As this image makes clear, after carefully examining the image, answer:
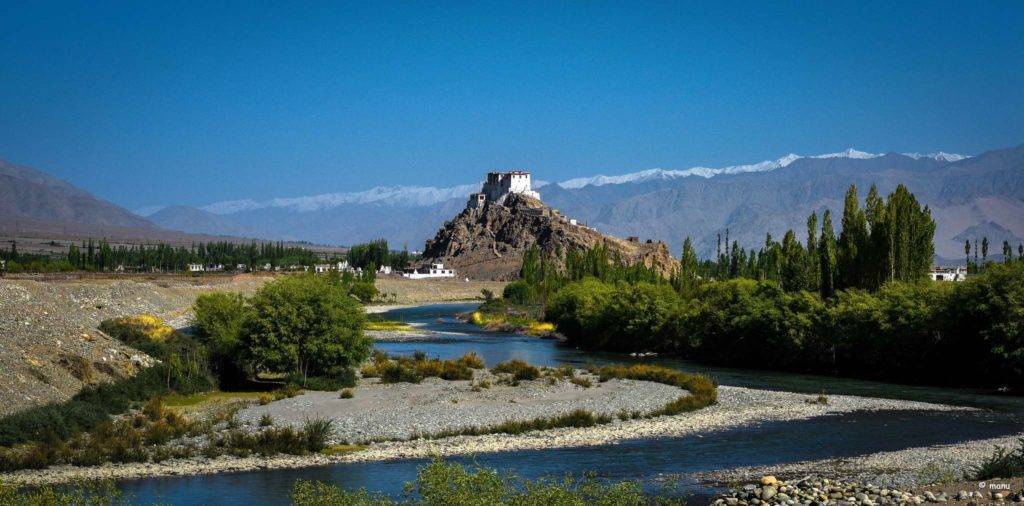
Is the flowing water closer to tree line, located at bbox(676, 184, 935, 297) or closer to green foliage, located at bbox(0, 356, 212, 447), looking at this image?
green foliage, located at bbox(0, 356, 212, 447)

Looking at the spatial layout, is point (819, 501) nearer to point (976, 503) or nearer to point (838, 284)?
point (976, 503)

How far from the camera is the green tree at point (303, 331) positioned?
4659 cm

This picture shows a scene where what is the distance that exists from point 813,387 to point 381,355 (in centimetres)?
2479

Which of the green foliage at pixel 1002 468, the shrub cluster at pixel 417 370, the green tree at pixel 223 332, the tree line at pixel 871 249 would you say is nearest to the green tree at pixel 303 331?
the green tree at pixel 223 332

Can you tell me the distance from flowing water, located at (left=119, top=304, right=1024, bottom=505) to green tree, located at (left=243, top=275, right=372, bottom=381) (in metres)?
17.0

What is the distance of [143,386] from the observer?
4197 cm

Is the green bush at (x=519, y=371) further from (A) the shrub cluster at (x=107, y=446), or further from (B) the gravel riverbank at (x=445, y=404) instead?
(A) the shrub cluster at (x=107, y=446)

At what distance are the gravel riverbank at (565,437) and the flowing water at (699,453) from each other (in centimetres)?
85

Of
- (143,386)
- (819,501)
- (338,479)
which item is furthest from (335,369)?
(819,501)

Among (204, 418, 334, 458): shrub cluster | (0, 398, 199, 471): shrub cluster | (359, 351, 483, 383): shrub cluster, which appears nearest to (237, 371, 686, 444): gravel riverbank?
(359, 351, 483, 383): shrub cluster

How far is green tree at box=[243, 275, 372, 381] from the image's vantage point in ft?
153

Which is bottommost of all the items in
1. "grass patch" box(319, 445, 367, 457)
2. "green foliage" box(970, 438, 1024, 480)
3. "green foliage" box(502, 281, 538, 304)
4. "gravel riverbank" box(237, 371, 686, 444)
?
"grass patch" box(319, 445, 367, 457)

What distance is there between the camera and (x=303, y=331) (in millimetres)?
47156

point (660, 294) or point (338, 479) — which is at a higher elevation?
point (660, 294)
